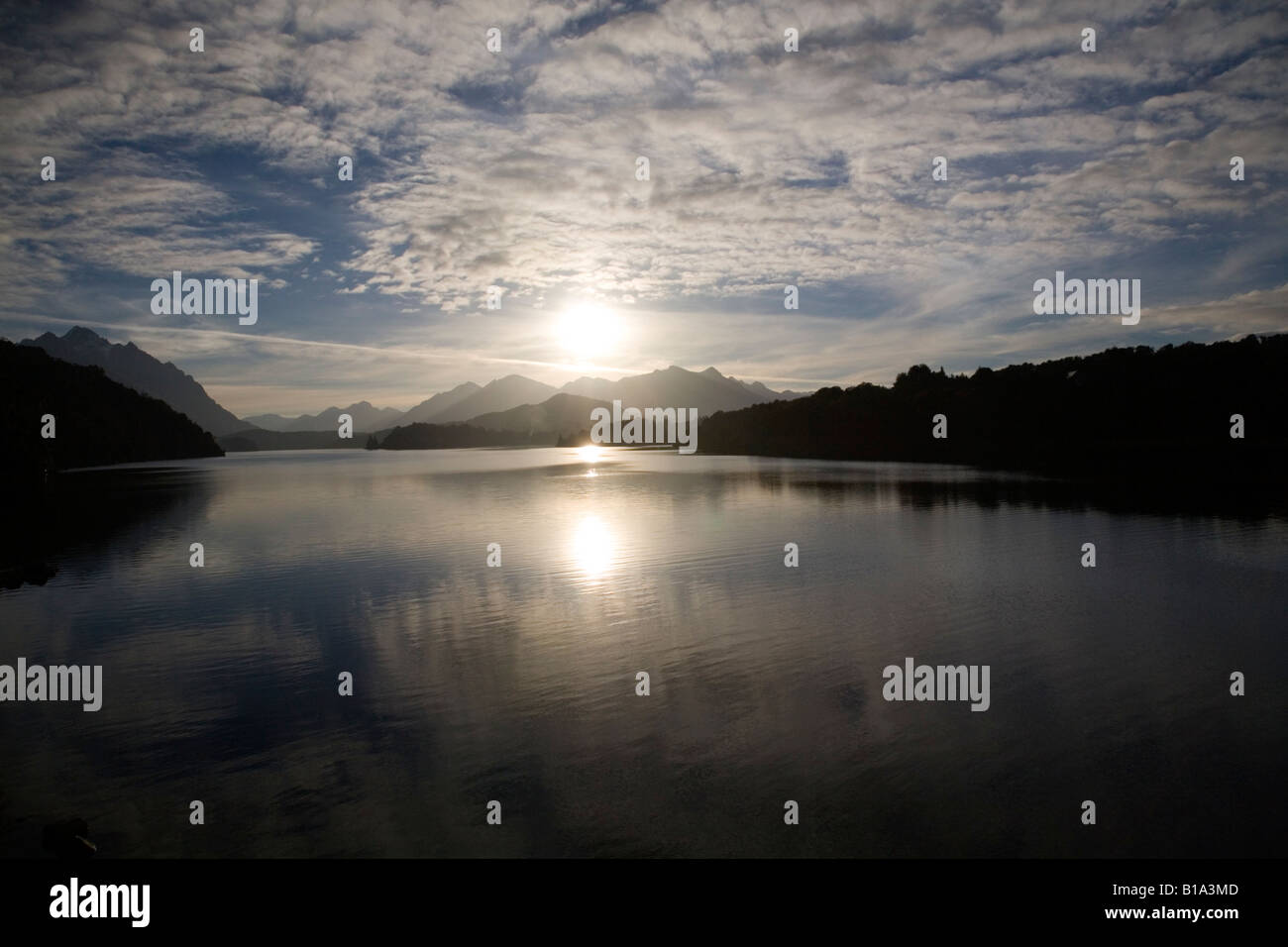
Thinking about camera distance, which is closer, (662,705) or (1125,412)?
(662,705)

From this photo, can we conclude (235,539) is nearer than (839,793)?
No

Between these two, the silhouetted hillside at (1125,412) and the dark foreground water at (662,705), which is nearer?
the dark foreground water at (662,705)

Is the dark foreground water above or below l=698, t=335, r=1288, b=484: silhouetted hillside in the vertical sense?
below

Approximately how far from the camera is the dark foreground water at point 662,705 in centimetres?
1198

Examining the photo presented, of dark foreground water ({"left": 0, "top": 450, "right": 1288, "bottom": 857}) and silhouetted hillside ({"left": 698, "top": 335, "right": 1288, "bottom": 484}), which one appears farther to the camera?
silhouetted hillside ({"left": 698, "top": 335, "right": 1288, "bottom": 484})

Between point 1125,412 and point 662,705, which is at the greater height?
point 1125,412

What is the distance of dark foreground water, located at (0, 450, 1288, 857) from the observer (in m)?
12.0

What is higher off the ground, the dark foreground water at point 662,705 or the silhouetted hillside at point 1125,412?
the silhouetted hillside at point 1125,412

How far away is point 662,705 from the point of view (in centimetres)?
1748
